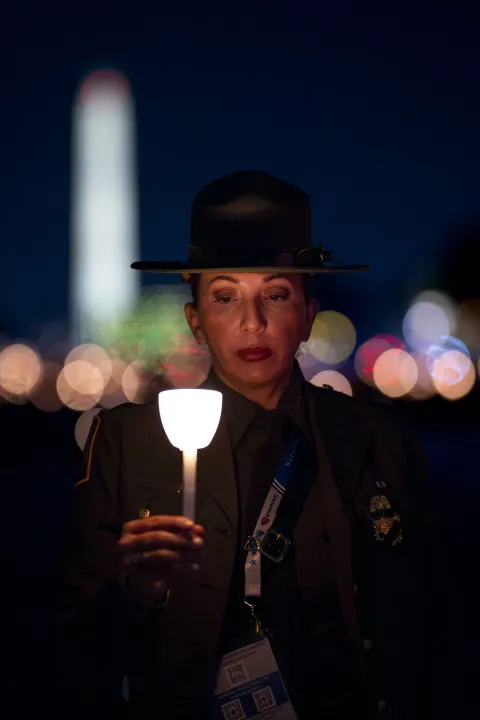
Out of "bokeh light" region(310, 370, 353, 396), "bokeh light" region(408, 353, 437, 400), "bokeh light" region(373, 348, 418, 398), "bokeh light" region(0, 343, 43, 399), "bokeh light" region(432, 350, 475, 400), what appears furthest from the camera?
"bokeh light" region(0, 343, 43, 399)

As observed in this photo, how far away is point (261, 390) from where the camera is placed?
13.7 feet

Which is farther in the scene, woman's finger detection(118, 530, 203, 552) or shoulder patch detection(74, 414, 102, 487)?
shoulder patch detection(74, 414, 102, 487)

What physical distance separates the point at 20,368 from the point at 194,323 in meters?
155

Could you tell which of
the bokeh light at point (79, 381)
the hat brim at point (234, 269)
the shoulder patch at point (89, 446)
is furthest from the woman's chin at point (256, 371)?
the bokeh light at point (79, 381)

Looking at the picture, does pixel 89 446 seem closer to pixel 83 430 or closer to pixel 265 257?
pixel 265 257

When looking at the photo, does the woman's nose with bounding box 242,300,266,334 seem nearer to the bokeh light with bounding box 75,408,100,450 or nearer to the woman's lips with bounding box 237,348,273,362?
the woman's lips with bounding box 237,348,273,362

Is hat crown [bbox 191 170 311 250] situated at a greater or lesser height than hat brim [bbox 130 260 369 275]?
greater

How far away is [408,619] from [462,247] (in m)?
77.1

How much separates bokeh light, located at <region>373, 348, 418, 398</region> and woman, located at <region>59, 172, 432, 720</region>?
10049 centimetres

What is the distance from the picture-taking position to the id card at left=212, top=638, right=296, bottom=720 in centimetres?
371

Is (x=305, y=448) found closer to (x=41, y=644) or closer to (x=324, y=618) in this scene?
(x=324, y=618)

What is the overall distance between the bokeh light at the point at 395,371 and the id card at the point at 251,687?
101 meters

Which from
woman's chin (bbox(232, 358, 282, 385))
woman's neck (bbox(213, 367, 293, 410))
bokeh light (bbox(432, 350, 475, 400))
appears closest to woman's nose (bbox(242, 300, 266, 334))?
woman's chin (bbox(232, 358, 282, 385))

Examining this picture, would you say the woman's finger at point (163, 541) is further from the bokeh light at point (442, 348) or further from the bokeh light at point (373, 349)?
the bokeh light at point (373, 349)
